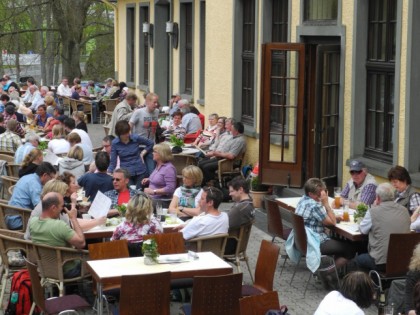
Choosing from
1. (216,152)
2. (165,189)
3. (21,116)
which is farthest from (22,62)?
(165,189)

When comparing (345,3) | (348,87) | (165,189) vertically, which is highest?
(345,3)

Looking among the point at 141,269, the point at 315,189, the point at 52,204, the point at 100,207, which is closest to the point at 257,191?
the point at 315,189

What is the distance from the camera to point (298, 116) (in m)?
15.8

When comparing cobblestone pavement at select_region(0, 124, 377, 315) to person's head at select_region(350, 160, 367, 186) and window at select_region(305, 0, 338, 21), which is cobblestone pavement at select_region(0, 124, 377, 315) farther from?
window at select_region(305, 0, 338, 21)

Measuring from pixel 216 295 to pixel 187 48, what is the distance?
17118mm

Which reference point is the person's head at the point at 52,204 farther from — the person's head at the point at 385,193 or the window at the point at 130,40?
the window at the point at 130,40

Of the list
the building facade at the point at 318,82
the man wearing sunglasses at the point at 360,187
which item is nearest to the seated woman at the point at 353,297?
the man wearing sunglasses at the point at 360,187

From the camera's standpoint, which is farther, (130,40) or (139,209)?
(130,40)

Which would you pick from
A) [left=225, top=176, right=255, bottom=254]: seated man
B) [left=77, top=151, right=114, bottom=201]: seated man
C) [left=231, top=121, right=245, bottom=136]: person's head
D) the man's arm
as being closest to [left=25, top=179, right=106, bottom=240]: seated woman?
the man's arm

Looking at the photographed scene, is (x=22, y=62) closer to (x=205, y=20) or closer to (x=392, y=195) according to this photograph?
(x=205, y=20)

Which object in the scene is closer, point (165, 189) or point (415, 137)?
point (415, 137)

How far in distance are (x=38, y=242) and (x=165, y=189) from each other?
151 inches

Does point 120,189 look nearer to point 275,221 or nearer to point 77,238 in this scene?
point 275,221

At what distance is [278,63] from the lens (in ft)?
54.9
